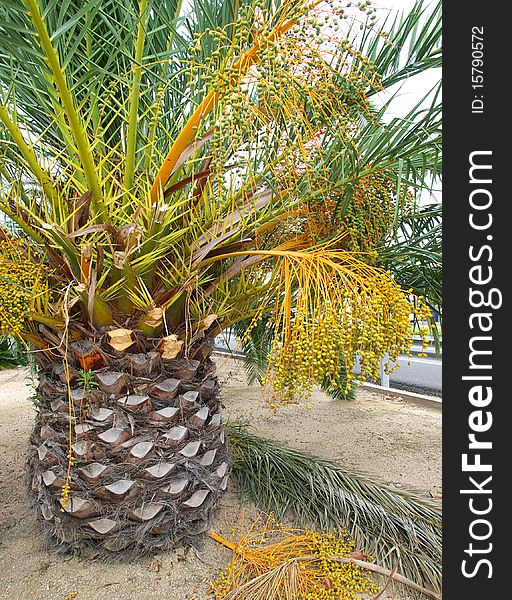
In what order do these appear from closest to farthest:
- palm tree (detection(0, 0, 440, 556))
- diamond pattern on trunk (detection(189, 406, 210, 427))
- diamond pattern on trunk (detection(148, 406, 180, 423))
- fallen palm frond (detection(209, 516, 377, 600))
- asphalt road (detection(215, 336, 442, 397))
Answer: palm tree (detection(0, 0, 440, 556))
fallen palm frond (detection(209, 516, 377, 600))
diamond pattern on trunk (detection(148, 406, 180, 423))
diamond pattern on trunk (detection(189, 406, 210, 427))
asphalt road (detection(215, 336, 442, 397))

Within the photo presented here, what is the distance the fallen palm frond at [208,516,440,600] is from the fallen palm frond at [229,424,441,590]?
0.28 ft

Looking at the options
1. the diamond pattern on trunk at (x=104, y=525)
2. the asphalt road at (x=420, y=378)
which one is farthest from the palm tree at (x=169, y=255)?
the asphalt road at (x=420, y=378)

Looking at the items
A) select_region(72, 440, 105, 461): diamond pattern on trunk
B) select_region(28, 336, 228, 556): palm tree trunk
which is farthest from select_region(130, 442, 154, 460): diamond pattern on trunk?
select_region(72, 440, 105, 461): diamond pattern on trunk

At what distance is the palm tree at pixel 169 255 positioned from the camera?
57.7 inches

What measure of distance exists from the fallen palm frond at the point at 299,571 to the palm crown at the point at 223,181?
2.63 ft

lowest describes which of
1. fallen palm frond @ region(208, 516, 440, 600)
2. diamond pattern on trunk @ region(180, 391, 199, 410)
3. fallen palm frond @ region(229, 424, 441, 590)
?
fallen palm frond @ region(208, 516, 440, 600)

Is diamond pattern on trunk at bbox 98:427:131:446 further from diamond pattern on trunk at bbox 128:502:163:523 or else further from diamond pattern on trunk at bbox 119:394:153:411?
diamond pattern on trunk at bbox 128:502:163:523

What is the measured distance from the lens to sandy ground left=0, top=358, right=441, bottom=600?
6.08ft

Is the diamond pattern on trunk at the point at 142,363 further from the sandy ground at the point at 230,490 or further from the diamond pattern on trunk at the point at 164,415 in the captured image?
the sandy ground at the point at 230,490

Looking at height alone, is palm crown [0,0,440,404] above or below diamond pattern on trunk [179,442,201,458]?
above

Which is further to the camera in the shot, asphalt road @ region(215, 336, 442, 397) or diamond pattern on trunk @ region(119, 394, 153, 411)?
asphalt road @ region(215, 336, 442, 397)

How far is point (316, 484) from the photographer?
2.32 meters

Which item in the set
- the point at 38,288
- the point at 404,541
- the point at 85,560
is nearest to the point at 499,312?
the point at 404,541

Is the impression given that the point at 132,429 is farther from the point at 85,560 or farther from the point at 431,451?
the point at 431,451
